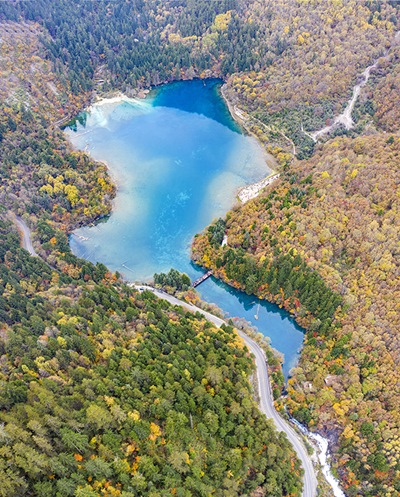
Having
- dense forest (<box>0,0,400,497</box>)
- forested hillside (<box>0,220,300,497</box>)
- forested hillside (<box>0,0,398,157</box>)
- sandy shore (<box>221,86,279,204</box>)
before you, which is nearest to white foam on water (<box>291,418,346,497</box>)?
dense forest (<box>0,0,400,497</box>)

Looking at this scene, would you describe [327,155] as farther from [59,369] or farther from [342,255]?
[59,369]

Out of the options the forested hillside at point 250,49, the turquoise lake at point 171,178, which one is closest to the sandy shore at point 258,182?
the turquoise lake at point 171,178

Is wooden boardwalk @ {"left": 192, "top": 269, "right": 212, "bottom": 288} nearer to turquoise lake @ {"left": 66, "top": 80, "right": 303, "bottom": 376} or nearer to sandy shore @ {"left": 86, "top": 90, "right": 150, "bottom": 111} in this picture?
turquoise lake @ {"left": 66, "top": 80, "right": 303, "bottom": 376}

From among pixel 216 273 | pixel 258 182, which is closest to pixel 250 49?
pixel 258 182

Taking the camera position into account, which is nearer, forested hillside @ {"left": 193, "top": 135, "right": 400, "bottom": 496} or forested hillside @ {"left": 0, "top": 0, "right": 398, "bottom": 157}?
forested hillside @ {"left": 193, "top": 135, "right": 400, "bottom": 496}

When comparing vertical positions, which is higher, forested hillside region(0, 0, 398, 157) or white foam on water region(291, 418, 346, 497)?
forested hillside region(0, 0, 398, 157)

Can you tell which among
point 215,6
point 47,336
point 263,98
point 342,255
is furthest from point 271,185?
point 215,6

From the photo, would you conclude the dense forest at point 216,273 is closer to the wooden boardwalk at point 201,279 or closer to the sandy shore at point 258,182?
the wooden boardwalk at point 201,279
